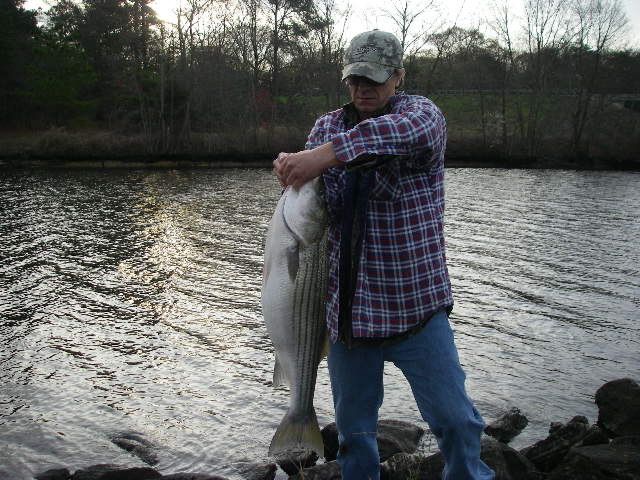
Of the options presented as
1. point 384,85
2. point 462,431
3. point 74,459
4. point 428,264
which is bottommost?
point 74,459

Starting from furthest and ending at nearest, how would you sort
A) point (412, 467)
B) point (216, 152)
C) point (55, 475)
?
point (216, 152)
point (55, 475)
point (412, 467)

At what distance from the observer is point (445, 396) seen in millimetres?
3078

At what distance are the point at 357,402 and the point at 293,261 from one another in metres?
0.90

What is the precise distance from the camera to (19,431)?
655 cm

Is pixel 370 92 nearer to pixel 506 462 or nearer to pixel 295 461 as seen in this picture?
pixel 506 462

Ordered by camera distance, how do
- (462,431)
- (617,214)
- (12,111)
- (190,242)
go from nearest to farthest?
(462,431)
(190,242)
(617,214)
(12,111)

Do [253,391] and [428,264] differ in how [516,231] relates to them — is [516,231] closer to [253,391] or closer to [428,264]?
[253,391]

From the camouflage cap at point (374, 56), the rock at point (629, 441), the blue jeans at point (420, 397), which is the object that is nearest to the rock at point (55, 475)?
the blue jeans at point (420, 397)

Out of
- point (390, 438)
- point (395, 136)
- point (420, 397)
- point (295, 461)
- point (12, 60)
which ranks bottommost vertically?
point (295, 461)

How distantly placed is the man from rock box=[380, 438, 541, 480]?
168cm

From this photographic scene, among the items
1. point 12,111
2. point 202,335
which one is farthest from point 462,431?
point 12,111

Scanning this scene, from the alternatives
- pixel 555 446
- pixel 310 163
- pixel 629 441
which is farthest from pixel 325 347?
pixel 629 441

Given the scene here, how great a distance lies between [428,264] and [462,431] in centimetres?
85

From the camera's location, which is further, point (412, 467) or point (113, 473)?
point (113, 473)
